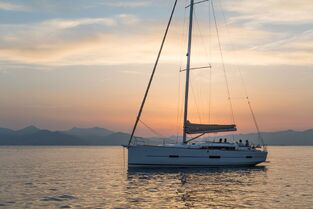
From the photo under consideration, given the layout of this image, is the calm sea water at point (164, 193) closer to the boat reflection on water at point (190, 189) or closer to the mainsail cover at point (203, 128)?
the boat reflection on water at point (190, 189)

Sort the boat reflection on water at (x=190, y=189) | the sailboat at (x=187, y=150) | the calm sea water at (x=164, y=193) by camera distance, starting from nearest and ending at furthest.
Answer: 1. the calm sea water at (x=164, y=193)
2. the boat reflection on water at (x=190, y=189)
3. the sailboat at (x=187, y=150)

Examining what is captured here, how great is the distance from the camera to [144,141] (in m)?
48.2

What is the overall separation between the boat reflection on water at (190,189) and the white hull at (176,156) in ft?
3.17

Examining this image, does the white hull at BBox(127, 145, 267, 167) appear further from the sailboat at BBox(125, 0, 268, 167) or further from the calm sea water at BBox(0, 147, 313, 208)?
the calm sea water at BBox(0, 147, 313, 208)

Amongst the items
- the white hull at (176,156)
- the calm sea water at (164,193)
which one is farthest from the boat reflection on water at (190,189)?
the white hull at (176,156)

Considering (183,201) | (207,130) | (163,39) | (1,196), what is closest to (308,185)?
(207,130)

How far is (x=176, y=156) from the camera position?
48500mm

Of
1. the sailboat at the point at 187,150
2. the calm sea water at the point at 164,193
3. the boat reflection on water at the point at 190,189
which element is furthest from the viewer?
the sailboat at the point at 187,150

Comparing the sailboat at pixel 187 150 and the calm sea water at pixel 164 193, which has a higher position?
the sailboat at pixel 187 150

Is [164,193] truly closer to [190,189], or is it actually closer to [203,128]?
[190,189]

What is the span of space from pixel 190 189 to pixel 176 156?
49.0 feet

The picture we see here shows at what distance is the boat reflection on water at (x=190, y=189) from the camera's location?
88.4ft

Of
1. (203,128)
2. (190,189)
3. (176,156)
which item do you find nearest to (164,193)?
(190,189)

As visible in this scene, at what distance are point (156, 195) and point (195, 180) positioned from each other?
35.2 ft
